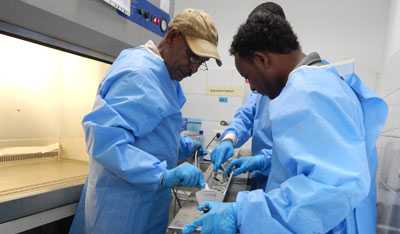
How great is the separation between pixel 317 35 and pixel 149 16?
1.93 meters

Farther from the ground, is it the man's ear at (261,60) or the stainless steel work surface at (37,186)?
the man's ear at (261,60)

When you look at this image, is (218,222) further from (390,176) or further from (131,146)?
(390,176)

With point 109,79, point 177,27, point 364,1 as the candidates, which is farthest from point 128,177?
point 364,1

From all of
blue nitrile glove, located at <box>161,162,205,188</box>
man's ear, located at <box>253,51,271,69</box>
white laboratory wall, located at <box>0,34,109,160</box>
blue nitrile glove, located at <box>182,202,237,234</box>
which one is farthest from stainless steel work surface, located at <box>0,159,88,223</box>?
man's ear, located at <box>253,51,271,69</box>

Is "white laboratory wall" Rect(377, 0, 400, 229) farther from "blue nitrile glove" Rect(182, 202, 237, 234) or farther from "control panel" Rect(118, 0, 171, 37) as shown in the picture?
"control panel" Rect(118, 0, 171, 37)

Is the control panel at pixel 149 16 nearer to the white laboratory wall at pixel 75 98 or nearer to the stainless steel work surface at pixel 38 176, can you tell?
the white laboratory wall at pixel 75 98

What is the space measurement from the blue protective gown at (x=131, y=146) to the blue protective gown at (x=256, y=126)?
1.78ft

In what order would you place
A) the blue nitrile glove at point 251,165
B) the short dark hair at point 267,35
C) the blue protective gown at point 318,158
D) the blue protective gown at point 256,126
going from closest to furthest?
the blue protective gown at point 318,158 → the short dark hair at point 267,35 → the blue nitrile glove at point 251,165 → the blue protective gown at point 256,126

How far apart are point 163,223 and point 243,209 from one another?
1.88ft

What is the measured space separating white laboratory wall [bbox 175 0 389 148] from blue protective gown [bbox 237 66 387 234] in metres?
2.10

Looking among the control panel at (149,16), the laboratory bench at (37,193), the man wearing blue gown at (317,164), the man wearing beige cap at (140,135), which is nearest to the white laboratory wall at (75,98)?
the laboratory bench at (37,193)

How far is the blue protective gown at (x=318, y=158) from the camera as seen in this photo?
1.92ft

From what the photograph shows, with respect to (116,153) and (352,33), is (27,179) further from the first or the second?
(352,33)

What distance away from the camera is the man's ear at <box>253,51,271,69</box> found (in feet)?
2.80
